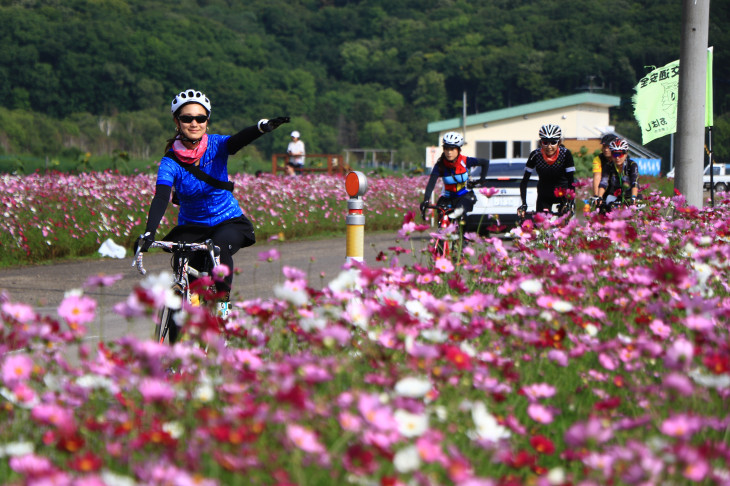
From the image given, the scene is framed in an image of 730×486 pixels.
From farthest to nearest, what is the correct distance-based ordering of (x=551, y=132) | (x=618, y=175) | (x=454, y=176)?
(x=618, y=175), (x=551, y=132), (x=454, y=176)

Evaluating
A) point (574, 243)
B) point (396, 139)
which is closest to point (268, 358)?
point (574, 243)

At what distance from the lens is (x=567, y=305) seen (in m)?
3.55

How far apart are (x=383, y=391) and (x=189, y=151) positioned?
123 inches

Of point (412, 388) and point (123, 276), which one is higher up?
point (412, 388)

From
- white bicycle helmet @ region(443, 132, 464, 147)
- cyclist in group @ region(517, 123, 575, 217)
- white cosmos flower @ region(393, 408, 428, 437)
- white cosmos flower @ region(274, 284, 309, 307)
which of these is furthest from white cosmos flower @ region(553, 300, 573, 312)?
cyclist in group @ region(517, 123, 575, 217)

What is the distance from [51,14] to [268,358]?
454 ft

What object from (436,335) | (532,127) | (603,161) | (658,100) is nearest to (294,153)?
(603,161)

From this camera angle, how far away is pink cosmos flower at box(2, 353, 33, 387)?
9.33 feet

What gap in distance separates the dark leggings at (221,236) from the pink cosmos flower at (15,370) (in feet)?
9.70

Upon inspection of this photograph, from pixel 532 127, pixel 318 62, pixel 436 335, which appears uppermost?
pixel 318 62

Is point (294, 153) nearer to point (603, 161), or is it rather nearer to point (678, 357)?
point (603, 161)

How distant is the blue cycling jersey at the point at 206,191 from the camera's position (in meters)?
5.95

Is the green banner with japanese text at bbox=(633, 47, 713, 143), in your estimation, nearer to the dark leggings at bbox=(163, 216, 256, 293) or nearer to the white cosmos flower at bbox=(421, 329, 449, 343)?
the dark leggings at bbox=(163, 216, 256, 293)

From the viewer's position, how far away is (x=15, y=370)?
2861 millimetres
